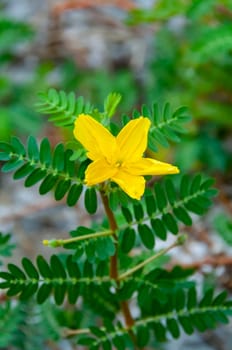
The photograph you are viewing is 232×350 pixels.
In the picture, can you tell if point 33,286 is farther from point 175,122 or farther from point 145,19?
point 145,19

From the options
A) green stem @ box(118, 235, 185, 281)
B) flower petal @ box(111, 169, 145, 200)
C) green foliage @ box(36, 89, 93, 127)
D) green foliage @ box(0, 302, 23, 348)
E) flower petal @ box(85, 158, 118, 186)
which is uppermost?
green foliage @ box(36, 89, 93, 127)

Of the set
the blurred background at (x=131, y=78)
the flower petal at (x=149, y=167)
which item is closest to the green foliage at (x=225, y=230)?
the blurred background at (x=131, y=78)

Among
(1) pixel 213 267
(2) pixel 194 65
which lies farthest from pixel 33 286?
(2) pixel 194 65

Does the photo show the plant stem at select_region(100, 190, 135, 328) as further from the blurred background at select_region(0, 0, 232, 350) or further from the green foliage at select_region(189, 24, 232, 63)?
the green foliage at select_region(189, 24, 232, 63)

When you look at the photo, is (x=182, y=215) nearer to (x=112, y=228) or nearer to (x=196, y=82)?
(x=112, y=228)

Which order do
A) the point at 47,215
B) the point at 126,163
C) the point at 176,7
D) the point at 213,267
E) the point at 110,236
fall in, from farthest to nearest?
the point at 47,215, the point at 176,7, the point at 213,267, the point at 110,236, the point at 126,163

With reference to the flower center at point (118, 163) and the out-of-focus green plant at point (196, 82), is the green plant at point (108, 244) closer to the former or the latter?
the flower center at point (118, 163)

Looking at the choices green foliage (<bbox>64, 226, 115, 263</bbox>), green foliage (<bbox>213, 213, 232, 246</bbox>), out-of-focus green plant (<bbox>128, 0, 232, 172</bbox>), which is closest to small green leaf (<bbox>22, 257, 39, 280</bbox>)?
green foliage (<bbox>64, 226, 115, 263</bbox>)
